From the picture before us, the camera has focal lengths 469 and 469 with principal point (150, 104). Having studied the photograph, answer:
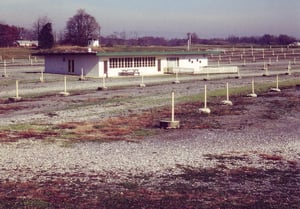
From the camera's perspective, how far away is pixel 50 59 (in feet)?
174

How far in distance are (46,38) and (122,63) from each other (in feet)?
169

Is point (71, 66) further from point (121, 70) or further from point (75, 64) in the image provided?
point (121, 70)

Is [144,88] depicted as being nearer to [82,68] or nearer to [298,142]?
[82,68]

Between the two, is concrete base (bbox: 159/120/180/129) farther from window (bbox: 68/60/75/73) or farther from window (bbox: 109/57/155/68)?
window (bbox: 68/60/75/73)

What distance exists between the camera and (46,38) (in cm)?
9588

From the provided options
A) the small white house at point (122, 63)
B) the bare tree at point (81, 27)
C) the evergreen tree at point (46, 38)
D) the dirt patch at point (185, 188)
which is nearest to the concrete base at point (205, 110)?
the dirt patch at point (185, 188)

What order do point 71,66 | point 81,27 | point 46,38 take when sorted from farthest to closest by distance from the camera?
1. point 81,27
2. point 46,38
3. point 71,66

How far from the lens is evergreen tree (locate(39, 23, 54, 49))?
95.9m

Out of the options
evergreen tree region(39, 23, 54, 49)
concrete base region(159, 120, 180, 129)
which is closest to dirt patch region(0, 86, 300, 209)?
concrete base region(159, 120, 180, 129)

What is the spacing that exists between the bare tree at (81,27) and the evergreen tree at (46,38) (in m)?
12.8

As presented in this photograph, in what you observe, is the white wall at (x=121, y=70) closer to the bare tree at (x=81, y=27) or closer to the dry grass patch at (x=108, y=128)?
the dry grass patch at (x=108, y=128)

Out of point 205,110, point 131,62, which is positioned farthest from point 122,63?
point 205,110

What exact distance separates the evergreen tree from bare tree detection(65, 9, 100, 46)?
503 inches

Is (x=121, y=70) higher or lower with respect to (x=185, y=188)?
higher
